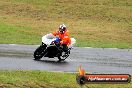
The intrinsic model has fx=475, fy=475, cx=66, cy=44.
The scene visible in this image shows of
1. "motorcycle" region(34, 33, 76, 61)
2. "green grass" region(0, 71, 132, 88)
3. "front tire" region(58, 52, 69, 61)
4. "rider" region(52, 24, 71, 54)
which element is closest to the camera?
"green grass" region(0, 71, 132, 88)

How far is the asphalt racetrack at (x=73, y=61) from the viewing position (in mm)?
19312

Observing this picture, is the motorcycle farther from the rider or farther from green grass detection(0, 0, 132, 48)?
green grass detection(0, 0, 132, 48)

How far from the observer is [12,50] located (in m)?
23.7

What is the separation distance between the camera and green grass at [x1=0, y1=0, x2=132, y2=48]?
1372 inches

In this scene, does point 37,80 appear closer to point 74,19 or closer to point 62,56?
point 62,56

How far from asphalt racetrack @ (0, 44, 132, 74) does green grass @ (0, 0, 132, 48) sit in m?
3.98

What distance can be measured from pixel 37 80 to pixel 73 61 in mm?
7795

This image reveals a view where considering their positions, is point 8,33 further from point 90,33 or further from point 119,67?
point 119,67

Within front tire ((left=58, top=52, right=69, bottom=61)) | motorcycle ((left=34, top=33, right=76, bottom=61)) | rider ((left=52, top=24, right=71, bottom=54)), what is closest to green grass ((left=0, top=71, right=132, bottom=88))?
motorcycle ((left=34, top=33, right=76, bottom=61))

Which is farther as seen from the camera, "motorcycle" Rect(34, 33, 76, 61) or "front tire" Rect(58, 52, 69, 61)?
"front tire" Rect(58, 52, 69, 61)

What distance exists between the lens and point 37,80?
14.4 m

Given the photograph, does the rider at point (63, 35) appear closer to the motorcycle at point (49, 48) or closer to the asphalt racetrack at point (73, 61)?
the motorcycle at point (49, 48)

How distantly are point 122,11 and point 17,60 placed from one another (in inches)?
1172

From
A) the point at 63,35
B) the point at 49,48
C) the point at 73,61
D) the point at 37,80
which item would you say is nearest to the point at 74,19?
the point at 73,61
